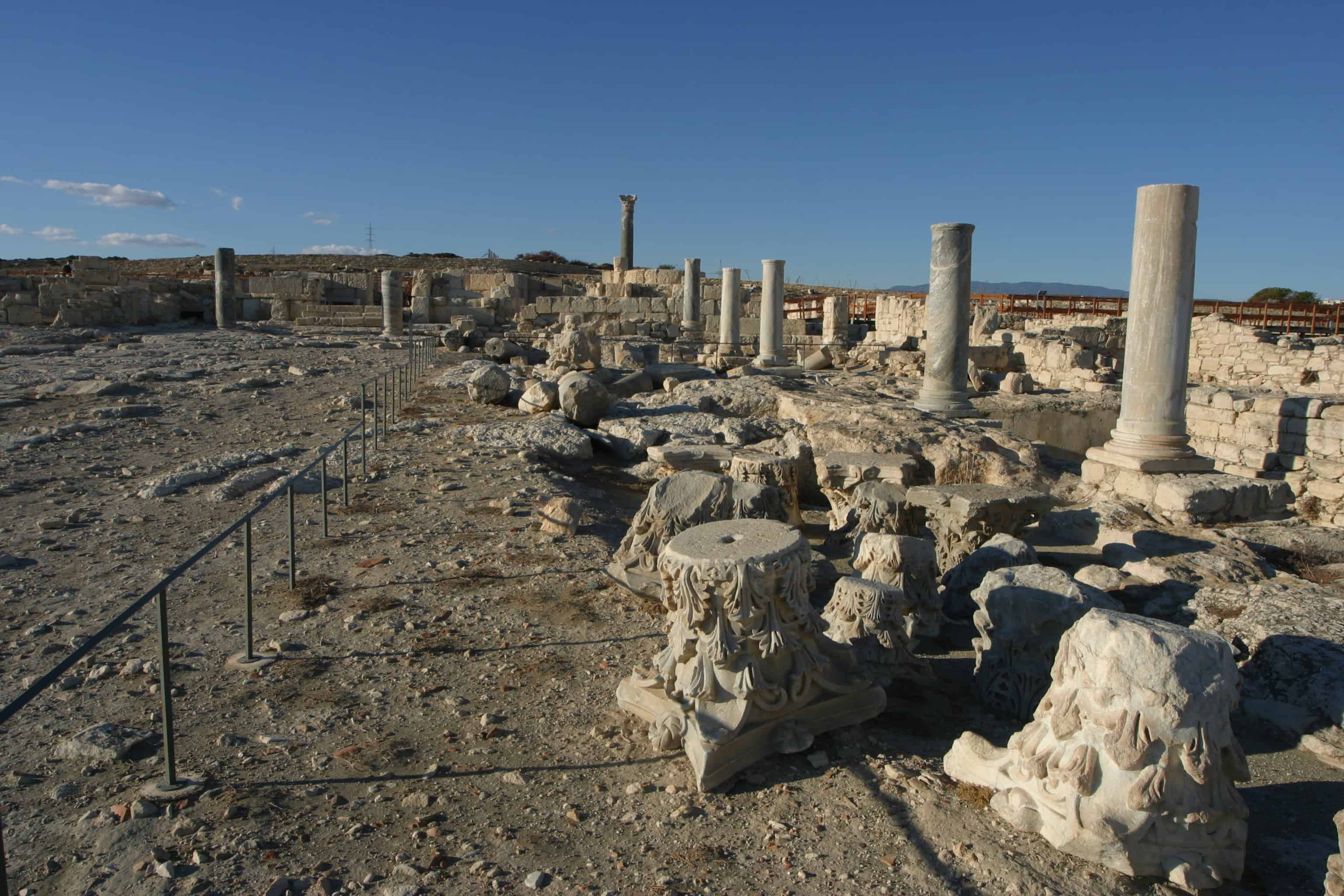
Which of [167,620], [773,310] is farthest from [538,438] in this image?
[773,310]

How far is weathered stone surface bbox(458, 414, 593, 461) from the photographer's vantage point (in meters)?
9.66

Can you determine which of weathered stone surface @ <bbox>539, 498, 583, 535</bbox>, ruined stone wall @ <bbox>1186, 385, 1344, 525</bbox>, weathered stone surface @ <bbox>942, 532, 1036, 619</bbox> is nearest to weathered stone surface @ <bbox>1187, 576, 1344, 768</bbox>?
weathered stone surface @ <bbox>942, 532, 1036, 619</bbox>

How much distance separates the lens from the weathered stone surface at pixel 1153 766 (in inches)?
117

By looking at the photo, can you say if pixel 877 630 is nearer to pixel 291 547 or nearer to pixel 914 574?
pixel 914 574

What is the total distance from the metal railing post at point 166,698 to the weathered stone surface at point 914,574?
12.5ft

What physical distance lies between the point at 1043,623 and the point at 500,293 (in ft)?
100

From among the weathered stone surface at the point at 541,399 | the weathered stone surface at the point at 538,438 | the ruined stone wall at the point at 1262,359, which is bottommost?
the weathered stone surface at the point at 538,438

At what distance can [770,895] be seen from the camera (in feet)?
9.36

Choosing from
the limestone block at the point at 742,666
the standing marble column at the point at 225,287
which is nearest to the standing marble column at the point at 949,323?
the limestone block at the point at 742,666

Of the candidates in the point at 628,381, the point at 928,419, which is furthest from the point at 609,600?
the point at 628,381

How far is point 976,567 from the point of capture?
6.02 m

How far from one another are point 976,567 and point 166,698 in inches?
194

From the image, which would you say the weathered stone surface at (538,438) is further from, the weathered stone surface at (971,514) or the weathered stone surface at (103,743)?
the weathered stone surface at (103,743)

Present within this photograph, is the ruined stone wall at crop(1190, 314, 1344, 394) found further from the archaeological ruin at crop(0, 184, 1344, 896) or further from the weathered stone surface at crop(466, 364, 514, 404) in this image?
the weathered stone surface at crop(466, 364, 514, 404)
